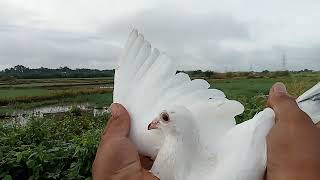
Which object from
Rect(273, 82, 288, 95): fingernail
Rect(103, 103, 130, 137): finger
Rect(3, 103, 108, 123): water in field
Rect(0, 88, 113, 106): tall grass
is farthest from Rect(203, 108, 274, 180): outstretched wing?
Rect(0, 88, 113, 106): tall grass

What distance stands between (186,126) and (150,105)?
26cm

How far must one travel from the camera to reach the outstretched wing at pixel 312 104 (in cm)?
167

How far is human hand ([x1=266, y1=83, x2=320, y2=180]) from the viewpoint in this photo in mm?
1465

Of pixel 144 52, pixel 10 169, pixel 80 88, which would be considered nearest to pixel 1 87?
pixel 80 88

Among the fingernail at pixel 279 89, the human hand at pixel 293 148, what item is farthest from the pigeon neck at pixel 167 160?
the fingernail at pixel 279 89

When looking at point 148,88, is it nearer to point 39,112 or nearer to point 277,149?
point 277,149

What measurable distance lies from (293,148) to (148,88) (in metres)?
0.64

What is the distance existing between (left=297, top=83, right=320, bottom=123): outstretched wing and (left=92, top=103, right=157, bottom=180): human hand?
57cm

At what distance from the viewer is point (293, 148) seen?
1.50 meters

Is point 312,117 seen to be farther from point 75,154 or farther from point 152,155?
point 75,154

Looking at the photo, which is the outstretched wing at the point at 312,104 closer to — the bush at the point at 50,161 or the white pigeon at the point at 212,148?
A: the white pigeon at the point at 212,148

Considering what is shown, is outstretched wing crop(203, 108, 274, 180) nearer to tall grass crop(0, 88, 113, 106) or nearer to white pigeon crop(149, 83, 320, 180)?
white pigeon crop(149, 83, 320, 180)

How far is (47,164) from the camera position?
3.05m

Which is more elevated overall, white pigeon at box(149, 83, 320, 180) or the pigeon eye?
the pigeon eye
